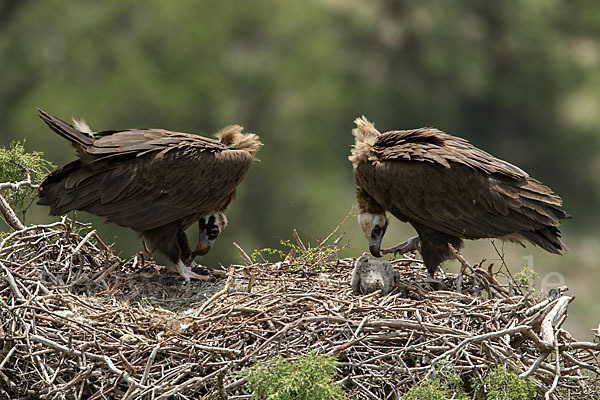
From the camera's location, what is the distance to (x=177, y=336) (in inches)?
205

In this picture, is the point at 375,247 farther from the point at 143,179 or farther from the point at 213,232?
the point at 143,179

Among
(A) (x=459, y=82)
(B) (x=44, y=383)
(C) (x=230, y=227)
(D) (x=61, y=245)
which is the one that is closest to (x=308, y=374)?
(B) (x=44, y=383)

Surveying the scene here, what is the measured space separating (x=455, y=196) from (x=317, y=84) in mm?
14552

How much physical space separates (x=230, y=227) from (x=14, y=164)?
9995 millimetres

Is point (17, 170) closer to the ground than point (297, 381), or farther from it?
closer to the ground

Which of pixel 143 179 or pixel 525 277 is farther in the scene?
pixel 143 179

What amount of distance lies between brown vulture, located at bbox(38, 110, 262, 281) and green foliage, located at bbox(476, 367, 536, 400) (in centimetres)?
299

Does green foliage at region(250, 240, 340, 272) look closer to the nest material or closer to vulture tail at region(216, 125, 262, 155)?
the nest material

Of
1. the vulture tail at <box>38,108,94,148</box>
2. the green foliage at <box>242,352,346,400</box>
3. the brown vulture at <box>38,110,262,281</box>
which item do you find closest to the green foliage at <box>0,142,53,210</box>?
the brown vulture at <box>38,110,262,281</box>

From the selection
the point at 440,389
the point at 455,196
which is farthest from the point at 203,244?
the point at 440,389

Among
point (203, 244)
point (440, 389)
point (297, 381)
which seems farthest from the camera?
point (203, 244)

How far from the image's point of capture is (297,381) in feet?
14.1

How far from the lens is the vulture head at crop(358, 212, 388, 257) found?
23.3 feet

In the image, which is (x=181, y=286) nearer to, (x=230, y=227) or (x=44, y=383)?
(x=44, y=383)
